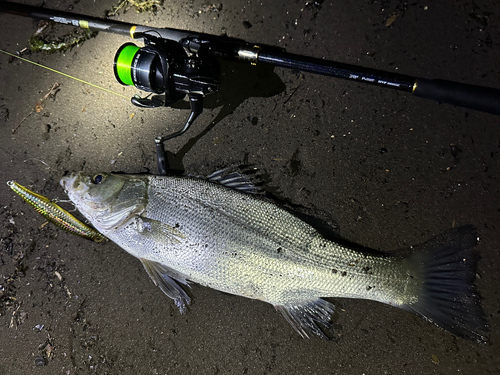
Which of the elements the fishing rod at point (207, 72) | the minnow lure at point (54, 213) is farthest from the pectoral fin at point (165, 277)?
the fishing rod at point (207, 72)

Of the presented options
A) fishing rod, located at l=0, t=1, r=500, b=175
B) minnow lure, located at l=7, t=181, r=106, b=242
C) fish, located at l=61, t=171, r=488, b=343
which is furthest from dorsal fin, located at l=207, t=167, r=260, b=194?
minnow lure, located at l=7, t=181, r=106, b=242

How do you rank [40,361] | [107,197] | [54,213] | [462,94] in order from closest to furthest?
[462,94], [107,197], [54,213], [40,361]

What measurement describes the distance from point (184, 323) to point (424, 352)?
175 cm

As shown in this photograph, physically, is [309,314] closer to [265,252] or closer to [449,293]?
[265,252]

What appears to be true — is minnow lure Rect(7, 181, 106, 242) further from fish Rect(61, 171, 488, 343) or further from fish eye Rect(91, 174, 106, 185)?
fish eye Rect(91, 174, 106, 185)

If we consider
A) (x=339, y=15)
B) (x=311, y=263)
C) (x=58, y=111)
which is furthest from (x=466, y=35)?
(x=58, y=111)

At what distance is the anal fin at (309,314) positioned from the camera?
72.8 inches

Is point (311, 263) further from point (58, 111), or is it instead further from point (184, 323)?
point (58, 111)

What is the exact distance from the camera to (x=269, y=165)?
216cm

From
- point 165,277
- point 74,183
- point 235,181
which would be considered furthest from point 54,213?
point 235,181

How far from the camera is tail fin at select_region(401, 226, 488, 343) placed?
1729 millimetres

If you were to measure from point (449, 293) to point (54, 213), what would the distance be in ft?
9.23

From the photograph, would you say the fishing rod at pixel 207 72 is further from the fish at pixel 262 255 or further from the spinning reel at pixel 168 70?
the fish at pixel 262 255

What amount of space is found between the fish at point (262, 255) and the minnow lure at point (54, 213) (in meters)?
0.19
